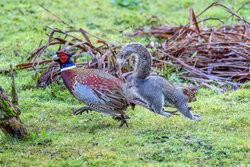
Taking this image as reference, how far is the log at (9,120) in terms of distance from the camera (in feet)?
14.3

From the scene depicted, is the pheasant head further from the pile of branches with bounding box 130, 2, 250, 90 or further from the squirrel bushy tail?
the pile of branches with bounding box 130, 2, 250, 90

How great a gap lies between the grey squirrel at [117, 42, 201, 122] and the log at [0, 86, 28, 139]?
1.86 meters

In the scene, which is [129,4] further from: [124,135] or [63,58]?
[124,135]

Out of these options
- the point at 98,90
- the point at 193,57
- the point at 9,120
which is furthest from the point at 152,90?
the point at 193,57

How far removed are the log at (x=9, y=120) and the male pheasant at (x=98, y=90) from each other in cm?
98

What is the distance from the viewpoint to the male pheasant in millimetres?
5164

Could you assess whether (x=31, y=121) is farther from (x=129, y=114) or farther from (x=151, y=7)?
(x=151, y=7)

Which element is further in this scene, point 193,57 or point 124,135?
point 193,57

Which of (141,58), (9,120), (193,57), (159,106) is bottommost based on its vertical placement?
(159,106)

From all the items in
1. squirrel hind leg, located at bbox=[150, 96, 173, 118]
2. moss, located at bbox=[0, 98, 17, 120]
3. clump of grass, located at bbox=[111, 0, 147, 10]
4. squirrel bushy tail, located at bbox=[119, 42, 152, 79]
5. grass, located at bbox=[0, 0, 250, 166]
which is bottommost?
grass, located at bbox=[0, 0, 250, 166]

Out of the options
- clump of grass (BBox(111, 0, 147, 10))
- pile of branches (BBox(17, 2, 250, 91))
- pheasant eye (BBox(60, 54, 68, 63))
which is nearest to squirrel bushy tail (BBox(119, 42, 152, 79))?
pheasant eye (BBox(60, 54, 68, 63))

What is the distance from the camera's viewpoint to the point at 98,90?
5188 millimetres

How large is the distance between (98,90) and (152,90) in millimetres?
835

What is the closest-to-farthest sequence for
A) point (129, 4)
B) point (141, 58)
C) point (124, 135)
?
point (124, 135) → point (141, 58) → point (129, 4)
